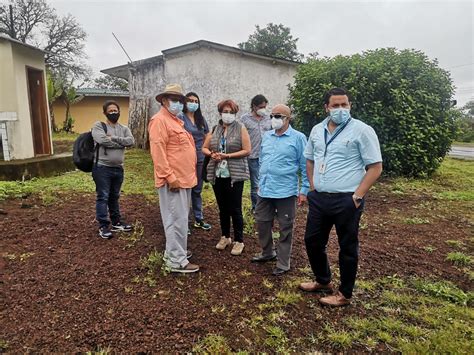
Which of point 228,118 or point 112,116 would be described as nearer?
point 228,118

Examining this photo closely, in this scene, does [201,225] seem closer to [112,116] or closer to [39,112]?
[112,116]

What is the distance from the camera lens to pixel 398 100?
8.12 metres

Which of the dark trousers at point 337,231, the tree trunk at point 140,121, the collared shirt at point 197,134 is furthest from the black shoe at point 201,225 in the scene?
the tree trunk at point 140,121

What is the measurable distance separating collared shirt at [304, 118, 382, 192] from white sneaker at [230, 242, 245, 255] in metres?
1.52

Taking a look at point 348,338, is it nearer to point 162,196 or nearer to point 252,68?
point 162,196

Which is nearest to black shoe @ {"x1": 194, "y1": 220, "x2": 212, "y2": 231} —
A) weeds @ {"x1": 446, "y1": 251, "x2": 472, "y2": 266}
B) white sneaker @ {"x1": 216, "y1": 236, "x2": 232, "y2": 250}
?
white sneaker @ {"x1": 216, "y1": 236, "x2": 232, "y2": 250}

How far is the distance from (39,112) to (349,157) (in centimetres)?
879

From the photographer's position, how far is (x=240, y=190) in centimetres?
409

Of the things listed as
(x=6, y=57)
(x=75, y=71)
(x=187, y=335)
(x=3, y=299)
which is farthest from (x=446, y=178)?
(x=75, y=71)

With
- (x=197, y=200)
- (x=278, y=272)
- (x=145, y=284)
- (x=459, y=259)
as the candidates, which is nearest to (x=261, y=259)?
(x=278, y=272)

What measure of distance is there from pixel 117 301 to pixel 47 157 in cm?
681

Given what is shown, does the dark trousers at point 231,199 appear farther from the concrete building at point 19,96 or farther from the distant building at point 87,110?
the distant building at point 87,110

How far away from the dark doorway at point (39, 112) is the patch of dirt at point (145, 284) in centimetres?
421

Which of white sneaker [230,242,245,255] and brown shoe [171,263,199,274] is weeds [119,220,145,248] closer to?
brown shoe [171,263,199,274]
